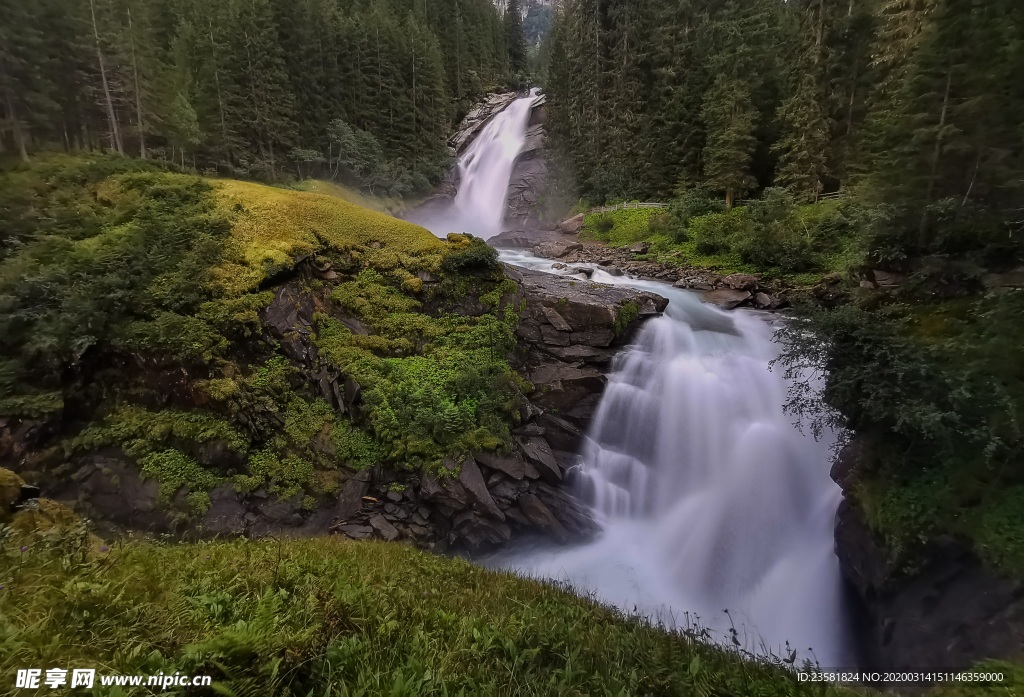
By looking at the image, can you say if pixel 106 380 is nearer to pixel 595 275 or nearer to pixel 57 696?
pixel 57 696

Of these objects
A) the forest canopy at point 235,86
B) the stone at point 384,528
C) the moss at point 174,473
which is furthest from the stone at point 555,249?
the moss at point 174,473

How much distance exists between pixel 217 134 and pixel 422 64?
766 inches

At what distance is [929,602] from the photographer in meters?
6.59

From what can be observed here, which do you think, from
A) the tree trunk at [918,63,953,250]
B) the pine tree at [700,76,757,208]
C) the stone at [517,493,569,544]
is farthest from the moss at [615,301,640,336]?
the pine tree at [700,76,757,208]

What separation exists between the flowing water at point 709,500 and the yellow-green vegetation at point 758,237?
17.8 ft

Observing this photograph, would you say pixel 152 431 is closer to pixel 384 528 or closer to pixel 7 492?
pixel 384 528

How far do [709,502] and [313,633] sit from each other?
9.61 metres

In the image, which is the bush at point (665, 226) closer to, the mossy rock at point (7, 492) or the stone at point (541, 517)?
the stone at point (541, 517)

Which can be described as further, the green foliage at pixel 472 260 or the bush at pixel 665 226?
the bush at pixel 665 226

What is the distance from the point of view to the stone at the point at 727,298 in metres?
15.8

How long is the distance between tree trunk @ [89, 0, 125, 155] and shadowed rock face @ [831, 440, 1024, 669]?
29986mm

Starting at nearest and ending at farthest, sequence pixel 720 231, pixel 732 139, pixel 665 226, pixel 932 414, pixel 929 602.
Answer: pixel 932 414
pixel 929 602
pixel 720 231
pixel 732 139
pixel 665 226

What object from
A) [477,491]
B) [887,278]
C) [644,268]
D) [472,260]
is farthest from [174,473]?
[644,268]

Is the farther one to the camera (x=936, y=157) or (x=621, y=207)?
(x=621, y=207)
